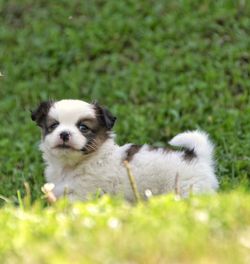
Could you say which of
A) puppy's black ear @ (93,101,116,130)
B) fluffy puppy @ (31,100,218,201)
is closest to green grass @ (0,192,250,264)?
fluffy puppy @ (31,100,218,201)

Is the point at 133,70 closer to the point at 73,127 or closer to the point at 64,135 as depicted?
the point at 73,127

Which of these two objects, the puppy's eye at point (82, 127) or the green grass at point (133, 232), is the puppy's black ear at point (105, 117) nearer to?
the puppy's eye at point (82, 127)

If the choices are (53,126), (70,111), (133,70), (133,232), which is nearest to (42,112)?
(53,126)

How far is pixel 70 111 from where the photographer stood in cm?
765

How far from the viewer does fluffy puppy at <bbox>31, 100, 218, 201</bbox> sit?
7.64m

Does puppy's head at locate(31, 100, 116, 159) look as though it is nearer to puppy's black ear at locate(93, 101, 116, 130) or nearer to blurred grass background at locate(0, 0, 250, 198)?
puppy's black ear at locate(93, 101, 116, 130)

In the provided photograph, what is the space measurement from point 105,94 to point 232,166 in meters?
3.10

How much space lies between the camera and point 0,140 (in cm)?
1114

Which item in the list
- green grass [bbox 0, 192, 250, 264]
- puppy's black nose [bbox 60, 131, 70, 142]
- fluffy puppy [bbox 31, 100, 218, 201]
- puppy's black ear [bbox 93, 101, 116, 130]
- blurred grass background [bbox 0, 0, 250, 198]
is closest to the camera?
green grass [bbox 0, 192, 250, 264]

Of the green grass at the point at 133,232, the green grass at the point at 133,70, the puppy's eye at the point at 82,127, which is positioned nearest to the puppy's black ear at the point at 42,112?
the puppy's eye at the point at 82,127

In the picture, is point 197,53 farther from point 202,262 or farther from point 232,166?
point 202,262

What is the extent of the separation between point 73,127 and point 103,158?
1.52 ft

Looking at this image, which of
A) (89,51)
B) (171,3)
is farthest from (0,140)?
(171,3)

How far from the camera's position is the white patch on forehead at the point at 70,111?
7648 mm
